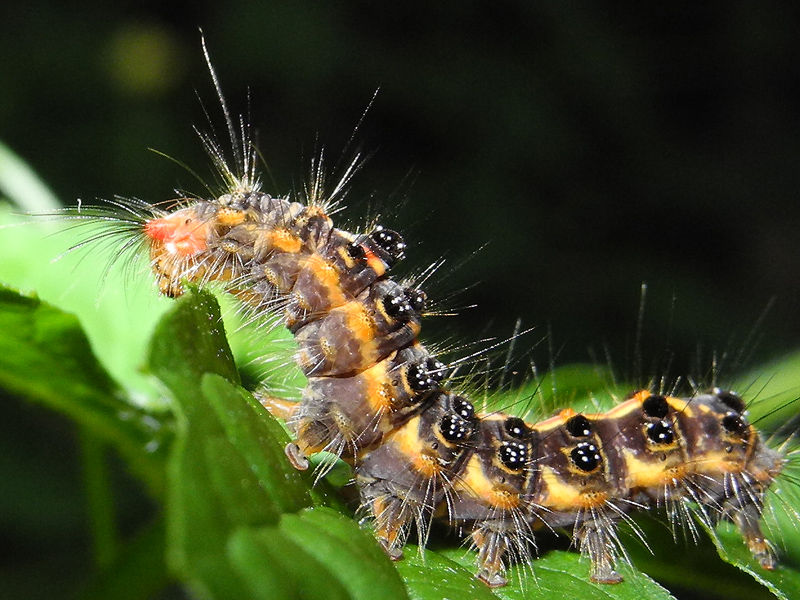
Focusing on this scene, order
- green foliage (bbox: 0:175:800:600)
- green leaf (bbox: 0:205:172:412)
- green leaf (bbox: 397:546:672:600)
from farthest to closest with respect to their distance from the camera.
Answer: green leaf (bbox: 0:205:172:412) → green leaf (bbox: 397:546:672:600) → green foliage (bbox: 0:175:800:600)

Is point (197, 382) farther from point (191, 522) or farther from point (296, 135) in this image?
point (296, 135)

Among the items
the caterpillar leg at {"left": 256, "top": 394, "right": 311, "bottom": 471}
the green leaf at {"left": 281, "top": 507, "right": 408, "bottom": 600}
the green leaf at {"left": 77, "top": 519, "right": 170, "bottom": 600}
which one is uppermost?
the green leaf at {"left": 281, "top": 507, "right": 408, "bottom": 600}

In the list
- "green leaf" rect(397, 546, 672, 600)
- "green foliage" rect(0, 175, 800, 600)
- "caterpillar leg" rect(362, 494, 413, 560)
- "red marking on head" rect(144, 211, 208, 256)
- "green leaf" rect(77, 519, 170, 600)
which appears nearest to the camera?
"green foliage" rect(0, 175, 800, 600)

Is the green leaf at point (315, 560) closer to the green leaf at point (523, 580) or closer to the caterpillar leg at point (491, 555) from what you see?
the green leaf at point (523, 580)

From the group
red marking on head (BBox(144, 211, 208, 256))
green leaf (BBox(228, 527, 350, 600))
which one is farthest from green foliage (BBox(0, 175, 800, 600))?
red marking on head (BBox(144, 211, 208, 256))

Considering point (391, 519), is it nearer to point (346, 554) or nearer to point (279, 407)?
point (279, 407)

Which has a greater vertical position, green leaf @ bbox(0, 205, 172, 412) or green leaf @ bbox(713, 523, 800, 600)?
green leaf @ bbox(713, 523, 800, 600)

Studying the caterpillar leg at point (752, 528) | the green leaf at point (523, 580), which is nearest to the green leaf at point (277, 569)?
the green leaf at point (523, 580)

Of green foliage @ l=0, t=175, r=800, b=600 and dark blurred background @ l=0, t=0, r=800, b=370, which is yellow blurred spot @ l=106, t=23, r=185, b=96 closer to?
dark blurred background @ l=0, t=0, r=800, b=370
